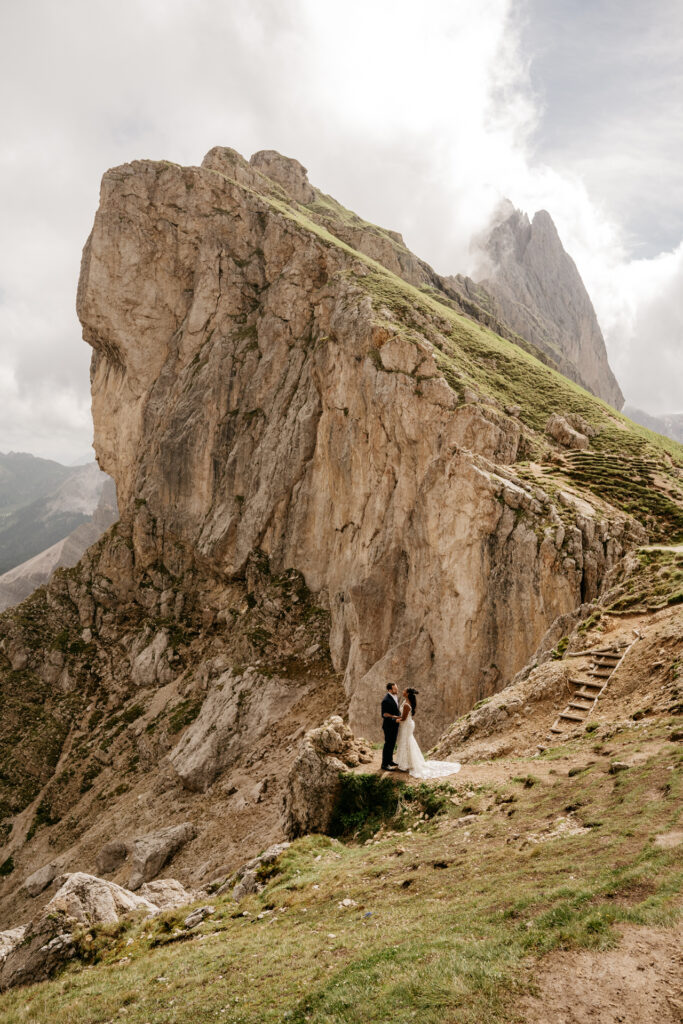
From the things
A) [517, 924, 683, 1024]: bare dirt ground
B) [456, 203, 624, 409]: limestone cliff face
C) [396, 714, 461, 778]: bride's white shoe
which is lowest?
[396, 714, 461, 778]: bride's white shoe

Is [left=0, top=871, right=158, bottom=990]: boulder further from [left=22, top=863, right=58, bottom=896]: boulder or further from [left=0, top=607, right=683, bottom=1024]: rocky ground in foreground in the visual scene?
[left=22, top=863, right=58, bottom=896]: boulder

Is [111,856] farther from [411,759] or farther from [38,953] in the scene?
[411,759]

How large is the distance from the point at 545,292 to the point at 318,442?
124m

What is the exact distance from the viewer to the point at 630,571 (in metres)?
21.1

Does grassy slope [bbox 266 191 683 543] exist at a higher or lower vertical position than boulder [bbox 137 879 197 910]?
higher

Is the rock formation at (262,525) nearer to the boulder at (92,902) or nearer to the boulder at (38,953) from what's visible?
the boulder at (92,902)

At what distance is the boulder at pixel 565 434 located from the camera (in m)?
34.9

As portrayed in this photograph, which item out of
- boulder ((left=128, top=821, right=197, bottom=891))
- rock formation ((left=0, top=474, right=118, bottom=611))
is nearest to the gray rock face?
boulder ((left=128, top=821, right=197, bottom=891))

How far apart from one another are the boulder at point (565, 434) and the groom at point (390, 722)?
2596cm

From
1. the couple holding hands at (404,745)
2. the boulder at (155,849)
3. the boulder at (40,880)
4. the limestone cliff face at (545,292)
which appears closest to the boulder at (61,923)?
the couple holding hands at (404,745)

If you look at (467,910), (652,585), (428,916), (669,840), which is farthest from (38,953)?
(652,585)

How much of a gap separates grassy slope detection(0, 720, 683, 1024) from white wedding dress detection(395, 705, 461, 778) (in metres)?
1.38

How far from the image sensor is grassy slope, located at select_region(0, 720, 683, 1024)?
6336 millimetres

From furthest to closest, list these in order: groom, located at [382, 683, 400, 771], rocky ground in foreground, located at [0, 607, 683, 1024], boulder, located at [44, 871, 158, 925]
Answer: groom, located at [382, 683, 400, 771] → boulder, located at [44, 871, 158, 925] → rocky ground in foreground, located at [0, 607, 683, 1024]
